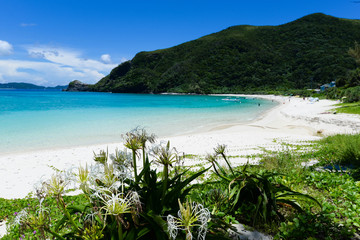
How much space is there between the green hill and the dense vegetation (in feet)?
378

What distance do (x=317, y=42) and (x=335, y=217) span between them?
177031 mm

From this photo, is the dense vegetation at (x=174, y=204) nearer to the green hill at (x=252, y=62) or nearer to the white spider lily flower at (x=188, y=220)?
the white spider lily flower at (x=188, y=220)

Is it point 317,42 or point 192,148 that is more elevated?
point 317,42

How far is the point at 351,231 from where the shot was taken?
2574 mm

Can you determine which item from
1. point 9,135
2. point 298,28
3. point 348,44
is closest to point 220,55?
point 298,28

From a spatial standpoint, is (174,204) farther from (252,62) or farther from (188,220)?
(252,62)

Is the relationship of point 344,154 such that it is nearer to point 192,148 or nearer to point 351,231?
point 351,231

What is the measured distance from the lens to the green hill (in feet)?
385

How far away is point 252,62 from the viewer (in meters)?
137

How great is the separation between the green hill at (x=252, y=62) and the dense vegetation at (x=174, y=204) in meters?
115

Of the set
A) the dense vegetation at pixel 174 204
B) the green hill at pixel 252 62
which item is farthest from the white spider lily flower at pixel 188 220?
the green hill at pixel 252 62

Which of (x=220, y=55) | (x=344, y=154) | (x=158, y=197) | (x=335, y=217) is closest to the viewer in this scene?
(x=158, y=197)

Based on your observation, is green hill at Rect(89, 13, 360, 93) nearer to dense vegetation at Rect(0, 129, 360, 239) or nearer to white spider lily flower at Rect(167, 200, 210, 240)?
dense vegetation at Rect(0, 129, 360, 239)

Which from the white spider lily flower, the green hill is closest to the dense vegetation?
the white spider lily flower
